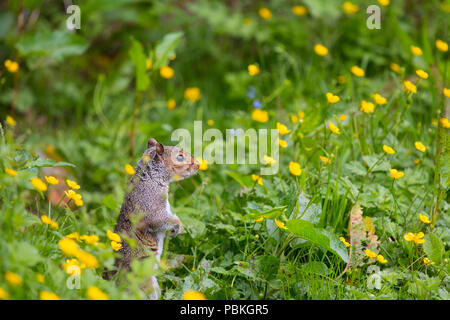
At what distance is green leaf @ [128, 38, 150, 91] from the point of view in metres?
3.61

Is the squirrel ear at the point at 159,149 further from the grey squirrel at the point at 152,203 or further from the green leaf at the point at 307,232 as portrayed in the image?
the green leaf at the point at 307,232

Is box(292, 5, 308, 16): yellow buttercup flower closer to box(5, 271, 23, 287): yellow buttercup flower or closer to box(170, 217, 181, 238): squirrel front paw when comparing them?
box(170, 217, 181, 238): squirrel front paw

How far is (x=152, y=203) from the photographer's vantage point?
2.61m

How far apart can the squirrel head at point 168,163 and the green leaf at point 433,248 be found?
49.8 inches

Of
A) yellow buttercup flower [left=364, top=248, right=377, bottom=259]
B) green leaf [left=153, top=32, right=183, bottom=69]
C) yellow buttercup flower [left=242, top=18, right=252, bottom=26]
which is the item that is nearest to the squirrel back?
yellow buttercup flower [left=364, top=248, right=377, bottom=259]

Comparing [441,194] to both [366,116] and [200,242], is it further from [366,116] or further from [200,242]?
[200,242]

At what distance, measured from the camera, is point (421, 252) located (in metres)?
2.73

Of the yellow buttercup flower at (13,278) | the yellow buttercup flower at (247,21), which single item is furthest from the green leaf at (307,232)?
the yellow buttercup flower at (247,21)

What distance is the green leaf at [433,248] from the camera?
2605 millimetres

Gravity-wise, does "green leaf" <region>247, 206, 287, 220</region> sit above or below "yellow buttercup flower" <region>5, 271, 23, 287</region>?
above

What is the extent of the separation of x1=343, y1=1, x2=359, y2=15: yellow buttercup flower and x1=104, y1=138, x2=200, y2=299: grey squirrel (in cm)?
288

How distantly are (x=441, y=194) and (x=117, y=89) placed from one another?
3.15 metres

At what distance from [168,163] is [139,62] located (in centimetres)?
125
